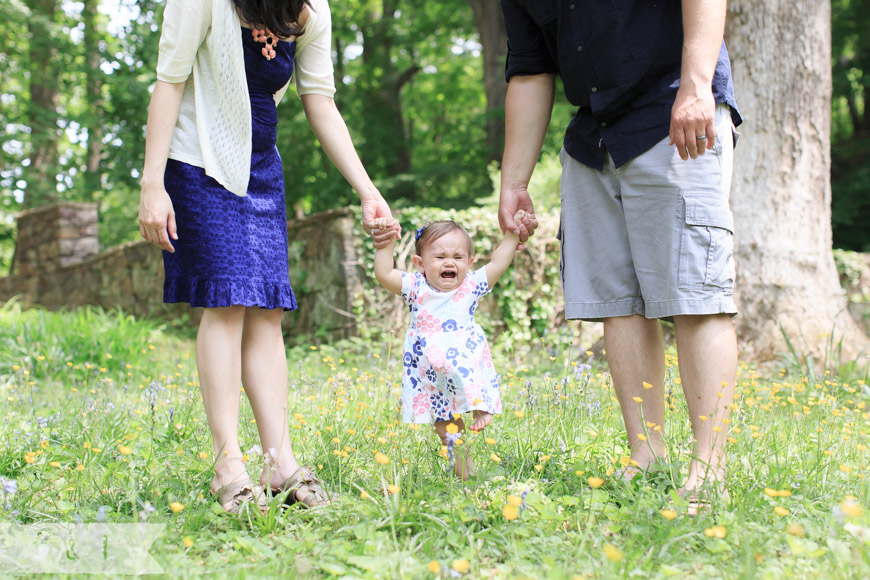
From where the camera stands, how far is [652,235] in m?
2.07

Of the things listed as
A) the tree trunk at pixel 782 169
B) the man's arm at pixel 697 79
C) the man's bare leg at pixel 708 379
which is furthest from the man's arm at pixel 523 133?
the tree trunk at pixel 782 169

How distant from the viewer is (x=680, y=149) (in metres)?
1.96

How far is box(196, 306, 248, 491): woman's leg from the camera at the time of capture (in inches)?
80.0

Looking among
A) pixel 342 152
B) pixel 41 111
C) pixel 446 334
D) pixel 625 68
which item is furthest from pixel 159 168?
pixel 41 111

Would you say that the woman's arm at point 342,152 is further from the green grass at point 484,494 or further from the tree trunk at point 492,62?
the tree trunk at point 492,62

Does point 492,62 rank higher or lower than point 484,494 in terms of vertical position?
higher

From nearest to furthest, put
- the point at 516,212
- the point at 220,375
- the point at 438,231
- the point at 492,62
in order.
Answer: the point at 220,375
the point at 438,231
the point at 516,212
the point at 492,62

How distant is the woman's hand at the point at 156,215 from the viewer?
195 centimetres

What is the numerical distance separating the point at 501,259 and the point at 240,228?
0.83 m

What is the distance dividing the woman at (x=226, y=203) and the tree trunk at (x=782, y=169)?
3697 millimetres

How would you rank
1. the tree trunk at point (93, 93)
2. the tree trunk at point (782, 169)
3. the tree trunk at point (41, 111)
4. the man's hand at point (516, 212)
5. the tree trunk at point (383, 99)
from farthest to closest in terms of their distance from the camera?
the tree trunk at point (383, 99), the tree trunk at point (41, 111), the tree trunk at point (93, 93), the tree trunk at point (782, 169), the man's hand at point (516, 212)

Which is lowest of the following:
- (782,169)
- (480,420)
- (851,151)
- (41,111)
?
(480,420)

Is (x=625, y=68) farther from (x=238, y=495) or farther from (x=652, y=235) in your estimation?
(x=238, y=495)

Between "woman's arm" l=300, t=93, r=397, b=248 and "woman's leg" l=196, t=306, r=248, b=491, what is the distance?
53cm
